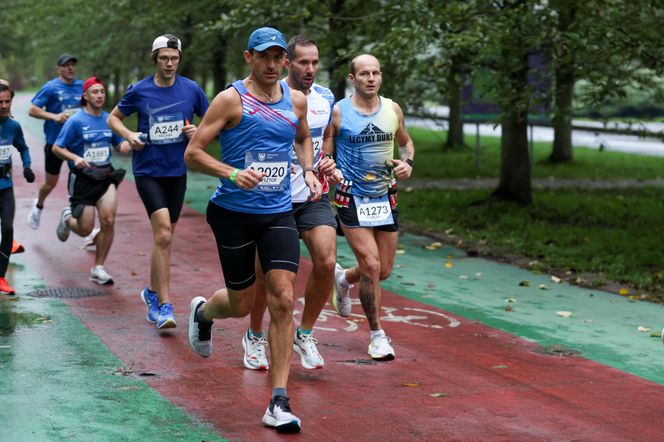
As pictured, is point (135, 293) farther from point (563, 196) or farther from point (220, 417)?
point (563, 196)

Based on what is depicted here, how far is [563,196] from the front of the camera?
763 inches

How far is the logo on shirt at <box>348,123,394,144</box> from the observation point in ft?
27.1

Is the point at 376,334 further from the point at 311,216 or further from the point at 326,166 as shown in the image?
the point at 326,166

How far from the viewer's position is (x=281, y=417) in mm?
6082

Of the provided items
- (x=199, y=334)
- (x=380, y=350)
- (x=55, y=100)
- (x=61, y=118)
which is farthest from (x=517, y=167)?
(x=199, y=334)

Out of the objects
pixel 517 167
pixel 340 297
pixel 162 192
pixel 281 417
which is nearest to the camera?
pixel 281 417

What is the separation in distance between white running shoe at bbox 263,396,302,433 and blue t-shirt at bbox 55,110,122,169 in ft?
18.0

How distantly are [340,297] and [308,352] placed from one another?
1434 millimetres

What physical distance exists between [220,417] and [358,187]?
245 centimetres

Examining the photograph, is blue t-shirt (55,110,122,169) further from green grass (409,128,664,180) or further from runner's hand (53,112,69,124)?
green grass (409,128,664,180)

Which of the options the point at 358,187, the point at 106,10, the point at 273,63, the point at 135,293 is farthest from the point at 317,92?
the point at 106,10

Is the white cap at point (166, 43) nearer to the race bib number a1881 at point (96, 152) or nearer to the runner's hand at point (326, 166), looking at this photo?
the runner's hand at point (326, 166)

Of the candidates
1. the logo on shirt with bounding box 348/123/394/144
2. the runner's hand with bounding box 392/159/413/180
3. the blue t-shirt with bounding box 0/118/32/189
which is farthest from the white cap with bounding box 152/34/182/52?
the runner's hand with bounding box 392/159/413/180

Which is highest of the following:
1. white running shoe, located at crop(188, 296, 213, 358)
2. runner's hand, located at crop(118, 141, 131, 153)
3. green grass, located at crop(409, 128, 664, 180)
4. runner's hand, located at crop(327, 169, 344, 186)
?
runner's hand, located at crop(118, 141, 131, 153)
